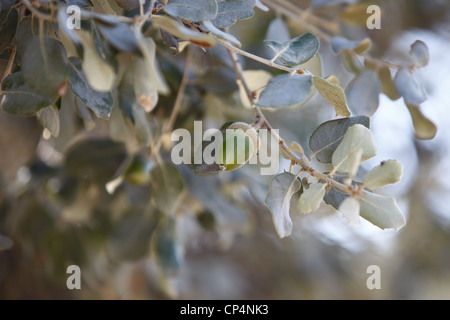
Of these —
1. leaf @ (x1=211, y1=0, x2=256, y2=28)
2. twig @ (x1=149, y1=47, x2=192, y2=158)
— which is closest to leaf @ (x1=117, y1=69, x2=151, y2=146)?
twig @ (x1=149, y1=47, x2=192, y2=158)

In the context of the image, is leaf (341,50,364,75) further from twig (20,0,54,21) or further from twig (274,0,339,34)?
twig (20,0,54,21)

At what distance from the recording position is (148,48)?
0.46 meters

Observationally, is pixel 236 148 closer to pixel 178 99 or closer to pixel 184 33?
pixel 184 33

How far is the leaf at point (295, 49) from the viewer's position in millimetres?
532

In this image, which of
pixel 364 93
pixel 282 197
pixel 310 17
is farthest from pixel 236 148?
pixel 310 17

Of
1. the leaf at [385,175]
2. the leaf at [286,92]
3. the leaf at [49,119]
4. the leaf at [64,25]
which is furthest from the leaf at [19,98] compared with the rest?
the leaf at [385,175]

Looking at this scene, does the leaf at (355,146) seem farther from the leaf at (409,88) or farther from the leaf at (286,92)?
the leaf at (409,88)

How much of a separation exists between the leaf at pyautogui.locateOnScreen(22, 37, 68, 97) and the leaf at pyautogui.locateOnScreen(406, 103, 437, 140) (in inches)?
19.5

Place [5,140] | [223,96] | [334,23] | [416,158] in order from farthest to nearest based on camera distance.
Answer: [416,158], [5,140], [334,23], [223,96]

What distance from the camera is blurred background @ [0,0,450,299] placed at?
1.00 metres

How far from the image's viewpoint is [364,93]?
727 mm
